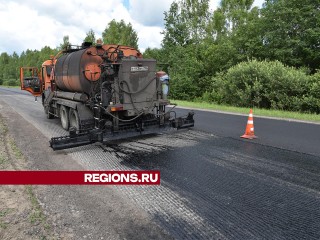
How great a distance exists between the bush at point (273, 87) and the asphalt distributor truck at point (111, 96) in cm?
1028

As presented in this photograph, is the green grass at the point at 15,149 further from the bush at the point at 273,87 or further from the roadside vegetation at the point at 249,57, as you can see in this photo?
the bush at the point at 273,87

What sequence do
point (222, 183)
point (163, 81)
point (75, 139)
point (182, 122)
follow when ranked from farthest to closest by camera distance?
point (182, 122) < point (163, 81) < point (75, 139) < point (222, 183)

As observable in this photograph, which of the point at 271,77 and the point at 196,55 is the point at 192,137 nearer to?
the point at 271,77

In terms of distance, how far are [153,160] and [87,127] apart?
2788 mm

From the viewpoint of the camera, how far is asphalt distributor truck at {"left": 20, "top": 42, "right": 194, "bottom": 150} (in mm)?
7359

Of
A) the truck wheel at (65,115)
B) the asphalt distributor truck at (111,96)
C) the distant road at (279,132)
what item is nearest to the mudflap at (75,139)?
the asphalt distributor truck at (111,96)

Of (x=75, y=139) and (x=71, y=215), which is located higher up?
(x=75, y=139)

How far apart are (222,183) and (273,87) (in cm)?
1435

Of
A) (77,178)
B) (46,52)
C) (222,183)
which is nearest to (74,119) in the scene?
(77,178)

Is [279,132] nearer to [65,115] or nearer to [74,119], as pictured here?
[74,119]

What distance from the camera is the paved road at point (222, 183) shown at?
3.43 metres

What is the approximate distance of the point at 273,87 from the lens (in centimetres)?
1734

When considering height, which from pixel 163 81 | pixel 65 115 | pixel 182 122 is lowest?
pixel 182 122

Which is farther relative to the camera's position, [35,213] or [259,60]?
[259,60]
